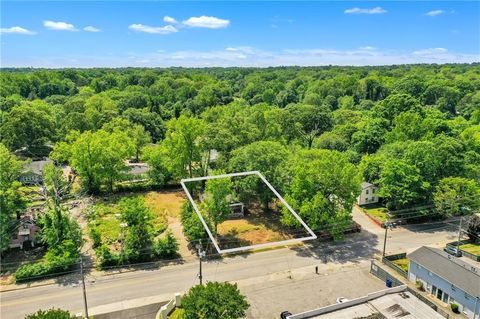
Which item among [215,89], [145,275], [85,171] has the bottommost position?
[145,275]

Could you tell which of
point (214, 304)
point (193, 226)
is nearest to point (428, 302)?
point (214, 304)

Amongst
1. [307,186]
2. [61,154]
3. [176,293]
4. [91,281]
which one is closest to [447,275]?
[307,186]

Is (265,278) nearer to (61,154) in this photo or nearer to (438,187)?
(438,187)

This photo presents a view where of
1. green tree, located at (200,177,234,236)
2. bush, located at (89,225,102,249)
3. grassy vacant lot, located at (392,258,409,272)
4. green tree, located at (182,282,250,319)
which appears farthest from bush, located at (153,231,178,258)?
grassy vacant lot, located at (392,258,409,272)

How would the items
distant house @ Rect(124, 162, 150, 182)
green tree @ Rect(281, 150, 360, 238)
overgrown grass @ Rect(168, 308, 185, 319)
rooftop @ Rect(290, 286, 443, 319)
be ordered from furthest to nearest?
distant house @ Rect(124, 162, 150, 182), green tree @ Rect(281, 150, 360, 238), overgrown grass @ Rect(168, 308, 185, 319), rooftop @ Rect(290, 286, 443, 319)

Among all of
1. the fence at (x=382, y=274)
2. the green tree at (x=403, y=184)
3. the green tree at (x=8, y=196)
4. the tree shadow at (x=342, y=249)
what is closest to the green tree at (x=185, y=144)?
the green tree at (x=8, y=196)

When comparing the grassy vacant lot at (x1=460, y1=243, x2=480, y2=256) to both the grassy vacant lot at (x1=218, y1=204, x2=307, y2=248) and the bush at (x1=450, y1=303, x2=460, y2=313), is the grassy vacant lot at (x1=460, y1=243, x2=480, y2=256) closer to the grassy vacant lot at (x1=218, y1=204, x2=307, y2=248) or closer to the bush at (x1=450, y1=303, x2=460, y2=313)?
the bush at (x1=450, y1=303, x2=460, y2=313)
